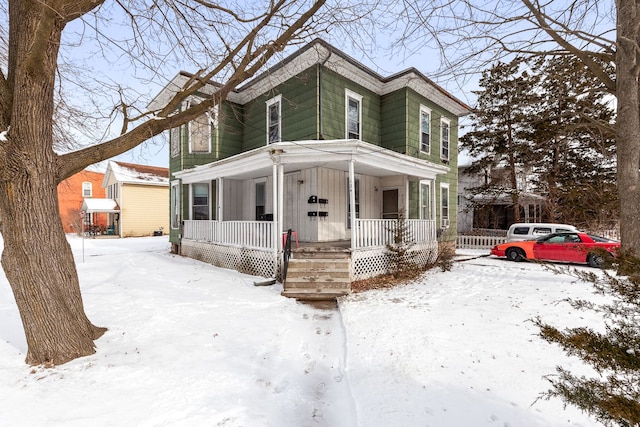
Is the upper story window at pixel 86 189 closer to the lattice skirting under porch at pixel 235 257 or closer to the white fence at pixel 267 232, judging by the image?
the lattice skirting under porch at pixel 235 257

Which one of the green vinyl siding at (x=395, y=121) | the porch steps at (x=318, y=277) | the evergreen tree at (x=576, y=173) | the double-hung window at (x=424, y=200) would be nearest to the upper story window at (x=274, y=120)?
the green vinyl siding at (x=395, y=121)

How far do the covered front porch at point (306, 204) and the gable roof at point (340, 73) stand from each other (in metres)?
2.94

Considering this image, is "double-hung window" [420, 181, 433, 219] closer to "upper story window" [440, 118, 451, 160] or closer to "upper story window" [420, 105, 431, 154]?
"upper story window" [420, 105, 431, 154]

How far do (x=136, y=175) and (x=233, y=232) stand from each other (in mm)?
19953

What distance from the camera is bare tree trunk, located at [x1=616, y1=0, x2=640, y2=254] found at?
5586mm

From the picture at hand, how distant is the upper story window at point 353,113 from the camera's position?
1077 cm

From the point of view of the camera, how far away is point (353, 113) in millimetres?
11062

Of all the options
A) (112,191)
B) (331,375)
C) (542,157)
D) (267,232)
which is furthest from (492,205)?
(112,191)

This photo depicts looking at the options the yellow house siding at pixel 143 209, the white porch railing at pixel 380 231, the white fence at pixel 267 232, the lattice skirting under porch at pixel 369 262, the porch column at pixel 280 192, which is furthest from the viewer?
the yellow house siding at pixel 143 209

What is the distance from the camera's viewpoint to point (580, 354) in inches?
79.5

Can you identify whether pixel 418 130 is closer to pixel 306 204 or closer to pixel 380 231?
pixel 380 231

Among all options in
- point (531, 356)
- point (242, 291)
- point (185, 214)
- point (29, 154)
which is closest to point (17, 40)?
point (29, 154)

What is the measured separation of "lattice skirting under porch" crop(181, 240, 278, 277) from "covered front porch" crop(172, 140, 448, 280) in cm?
3

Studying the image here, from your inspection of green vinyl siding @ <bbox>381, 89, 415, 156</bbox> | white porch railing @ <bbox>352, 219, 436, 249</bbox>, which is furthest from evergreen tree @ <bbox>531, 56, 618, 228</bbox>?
white porch railing @ <bbox>352, 219, 436, 249</bbox>
